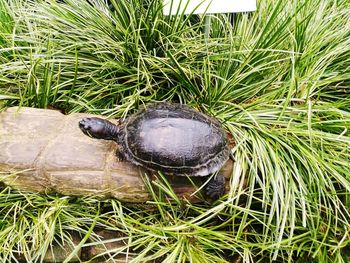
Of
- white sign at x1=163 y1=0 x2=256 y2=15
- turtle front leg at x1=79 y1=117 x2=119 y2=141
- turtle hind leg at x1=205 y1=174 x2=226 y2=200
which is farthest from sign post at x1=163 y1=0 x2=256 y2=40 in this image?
turtle hind leg at x1=205 y1=174 x2=226 y2=200

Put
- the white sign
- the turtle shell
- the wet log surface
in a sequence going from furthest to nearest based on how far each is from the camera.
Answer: the white sign, the wet log surface, the turtle shell

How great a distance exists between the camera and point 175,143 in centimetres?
212

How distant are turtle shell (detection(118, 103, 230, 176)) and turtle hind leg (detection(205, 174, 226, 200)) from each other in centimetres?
9

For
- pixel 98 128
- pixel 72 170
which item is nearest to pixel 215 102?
pixel 98 128

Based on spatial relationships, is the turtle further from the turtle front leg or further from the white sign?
the white sign

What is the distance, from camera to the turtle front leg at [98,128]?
221cm

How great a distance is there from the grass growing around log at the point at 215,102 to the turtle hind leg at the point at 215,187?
5 cm

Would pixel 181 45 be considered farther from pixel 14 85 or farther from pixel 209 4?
pixel 14 85

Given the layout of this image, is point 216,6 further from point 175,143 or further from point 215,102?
point 175,143

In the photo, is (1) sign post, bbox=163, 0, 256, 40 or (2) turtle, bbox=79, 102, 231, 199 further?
(1) sign post, bbox=163, 0, 256, 40

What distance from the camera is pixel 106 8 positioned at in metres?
2.90

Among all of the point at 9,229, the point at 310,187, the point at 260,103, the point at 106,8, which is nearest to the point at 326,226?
the point at 310,187

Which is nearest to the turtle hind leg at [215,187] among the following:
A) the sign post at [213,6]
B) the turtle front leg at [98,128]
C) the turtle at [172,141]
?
the turtle at [172,141]

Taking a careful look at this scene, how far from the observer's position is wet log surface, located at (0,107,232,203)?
2238 mm
